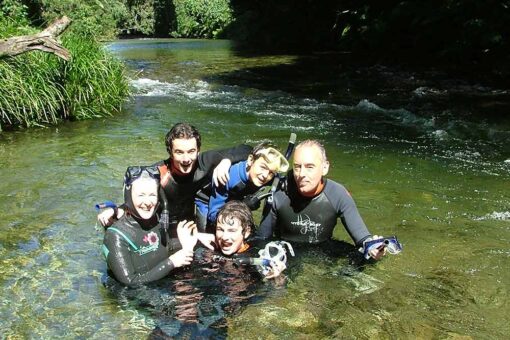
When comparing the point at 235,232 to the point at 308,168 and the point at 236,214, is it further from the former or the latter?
the point at 308,168

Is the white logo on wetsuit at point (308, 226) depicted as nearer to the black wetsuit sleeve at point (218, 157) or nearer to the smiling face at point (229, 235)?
the smiling face at point (229, 235)

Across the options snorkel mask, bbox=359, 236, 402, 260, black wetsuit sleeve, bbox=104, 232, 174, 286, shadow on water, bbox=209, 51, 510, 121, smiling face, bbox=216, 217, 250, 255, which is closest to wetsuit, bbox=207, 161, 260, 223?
smiling face, bbox=216, 217, 250, 255

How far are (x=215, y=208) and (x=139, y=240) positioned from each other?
2.62 feet

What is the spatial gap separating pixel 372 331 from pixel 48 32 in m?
7.12

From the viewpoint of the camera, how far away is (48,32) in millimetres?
8648

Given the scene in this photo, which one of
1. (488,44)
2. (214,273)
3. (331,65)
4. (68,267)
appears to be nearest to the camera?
(214,273)

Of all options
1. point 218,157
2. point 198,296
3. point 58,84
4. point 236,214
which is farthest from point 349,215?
point 58,84

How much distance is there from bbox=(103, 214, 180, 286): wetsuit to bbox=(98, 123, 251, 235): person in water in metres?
0.32

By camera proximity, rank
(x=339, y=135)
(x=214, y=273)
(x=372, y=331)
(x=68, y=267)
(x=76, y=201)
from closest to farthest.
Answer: (x=372, y=331) < (x=214, y=273) < (x=68, y=267) < (x=76, y=201) < (x=339, y=135)

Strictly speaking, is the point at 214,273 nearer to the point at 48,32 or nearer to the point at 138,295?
the point at 138,295

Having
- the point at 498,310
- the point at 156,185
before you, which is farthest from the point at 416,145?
the point at 156,185

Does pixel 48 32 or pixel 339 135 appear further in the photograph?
pixel 339 135

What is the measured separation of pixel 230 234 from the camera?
4.27 meters

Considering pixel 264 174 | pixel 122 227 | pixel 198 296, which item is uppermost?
pixel 264 174
